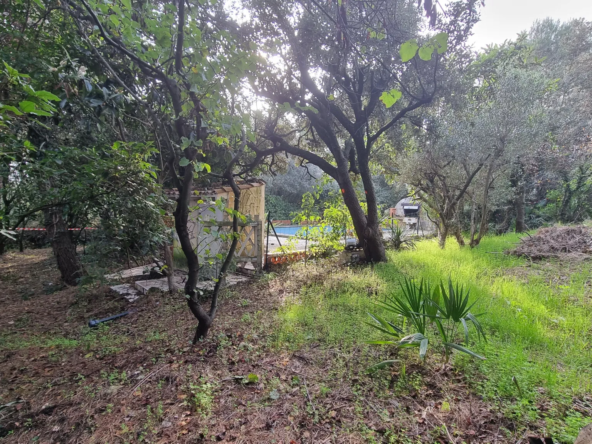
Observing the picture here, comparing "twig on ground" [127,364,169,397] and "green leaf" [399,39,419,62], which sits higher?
"green leaf" [399,39,419,62]

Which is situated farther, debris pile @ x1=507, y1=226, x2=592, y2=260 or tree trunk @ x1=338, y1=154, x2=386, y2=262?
tree trunk @ x1=338, y1=154, x2=386, y2=262

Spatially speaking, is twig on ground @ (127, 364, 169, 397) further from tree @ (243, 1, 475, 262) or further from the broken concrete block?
tree @ (243, 1, 475, 262)

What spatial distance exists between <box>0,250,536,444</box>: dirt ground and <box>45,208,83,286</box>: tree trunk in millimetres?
2324

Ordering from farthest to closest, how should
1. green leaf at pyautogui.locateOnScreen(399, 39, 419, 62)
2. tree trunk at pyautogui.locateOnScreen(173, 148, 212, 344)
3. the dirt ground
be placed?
1. tree trunk at pyautogui.locateOnScreen(173, 148, 212, 344)
2. the dirt ground
3. green leaf at pyautogui.locateOnScreen(399, 39, 419, 62)

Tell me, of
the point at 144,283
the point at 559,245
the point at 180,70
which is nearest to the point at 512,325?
the point at 180,70

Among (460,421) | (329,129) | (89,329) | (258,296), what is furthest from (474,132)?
(89,329)

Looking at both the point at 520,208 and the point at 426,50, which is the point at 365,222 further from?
the point at 520,208

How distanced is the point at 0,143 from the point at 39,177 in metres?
0.62

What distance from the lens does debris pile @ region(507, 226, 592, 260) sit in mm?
5653

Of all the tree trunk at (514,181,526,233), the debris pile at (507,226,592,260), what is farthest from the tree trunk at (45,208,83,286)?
the tree trunk at (514,181,526,233)

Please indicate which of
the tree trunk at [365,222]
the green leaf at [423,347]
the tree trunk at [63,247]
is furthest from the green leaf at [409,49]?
the tree trunk at [63,247]

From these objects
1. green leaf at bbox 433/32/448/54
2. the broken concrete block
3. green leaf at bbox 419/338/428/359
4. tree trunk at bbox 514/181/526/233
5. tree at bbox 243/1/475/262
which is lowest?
the broken concrete block

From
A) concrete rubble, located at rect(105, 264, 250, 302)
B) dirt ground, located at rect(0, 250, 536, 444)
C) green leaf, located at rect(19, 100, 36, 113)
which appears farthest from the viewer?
concrete rubble, located at rect(105, 264, 250, 302)

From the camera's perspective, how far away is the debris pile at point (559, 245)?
5653mm
